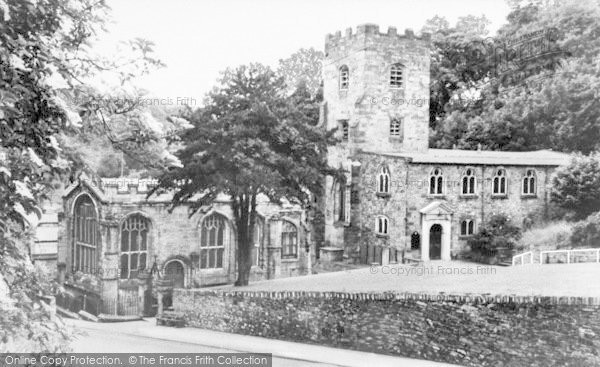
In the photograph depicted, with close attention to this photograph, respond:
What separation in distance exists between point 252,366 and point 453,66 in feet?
124

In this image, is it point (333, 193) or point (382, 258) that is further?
point (333, 193)

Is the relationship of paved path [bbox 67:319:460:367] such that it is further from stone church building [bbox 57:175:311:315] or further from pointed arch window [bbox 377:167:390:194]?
pointed arch window [bbox 377:167:390:194]

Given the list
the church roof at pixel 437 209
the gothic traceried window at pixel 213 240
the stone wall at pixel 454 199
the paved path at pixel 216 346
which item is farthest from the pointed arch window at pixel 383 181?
the paved path at pixel 216 346

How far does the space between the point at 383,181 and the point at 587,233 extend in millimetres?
11720

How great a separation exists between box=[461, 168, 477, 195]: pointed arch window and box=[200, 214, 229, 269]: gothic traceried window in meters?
12.9

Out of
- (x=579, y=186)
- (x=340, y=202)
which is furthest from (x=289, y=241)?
(x=579, y=186)

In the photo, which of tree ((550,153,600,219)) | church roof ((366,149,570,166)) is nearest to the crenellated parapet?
church roof ((366,149,570,166))

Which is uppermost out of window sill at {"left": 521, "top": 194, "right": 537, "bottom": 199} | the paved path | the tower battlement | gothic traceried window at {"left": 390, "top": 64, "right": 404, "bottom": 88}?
the tower battlement

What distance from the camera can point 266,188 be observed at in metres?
27.4

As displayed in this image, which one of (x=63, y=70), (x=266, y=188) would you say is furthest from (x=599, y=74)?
(x=63, y=70)

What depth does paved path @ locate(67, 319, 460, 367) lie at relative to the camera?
64.5 feet

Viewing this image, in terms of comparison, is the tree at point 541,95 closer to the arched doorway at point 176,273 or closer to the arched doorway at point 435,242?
the arched doorway at point 435,242

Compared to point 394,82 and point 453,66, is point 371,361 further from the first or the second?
point 453,66

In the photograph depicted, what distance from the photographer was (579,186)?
34656 mm
